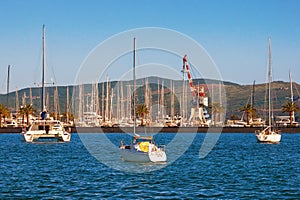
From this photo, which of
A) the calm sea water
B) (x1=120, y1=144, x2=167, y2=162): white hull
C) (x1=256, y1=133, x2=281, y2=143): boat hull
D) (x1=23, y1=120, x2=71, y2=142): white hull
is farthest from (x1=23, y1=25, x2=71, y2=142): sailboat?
(x1=120, y1=144, x2=167, y2=162): white hull

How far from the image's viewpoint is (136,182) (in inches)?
1763

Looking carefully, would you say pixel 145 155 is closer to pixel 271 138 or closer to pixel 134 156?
pixel 134 156

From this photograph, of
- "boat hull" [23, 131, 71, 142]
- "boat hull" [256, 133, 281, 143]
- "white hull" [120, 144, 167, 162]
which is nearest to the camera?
"white hull" [120, 144, 167, 162]

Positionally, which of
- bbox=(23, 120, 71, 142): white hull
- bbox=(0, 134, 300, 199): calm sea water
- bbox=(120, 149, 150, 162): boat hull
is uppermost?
bbox=(23, 120, 71, 142): white hull


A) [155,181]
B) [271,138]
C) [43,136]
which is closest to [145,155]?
[155,181]

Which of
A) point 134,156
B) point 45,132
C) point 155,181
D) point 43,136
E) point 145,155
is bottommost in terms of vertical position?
point 155,181

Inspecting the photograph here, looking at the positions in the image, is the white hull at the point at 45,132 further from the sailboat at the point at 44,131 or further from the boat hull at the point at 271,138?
the boat hull at the point at 271,138

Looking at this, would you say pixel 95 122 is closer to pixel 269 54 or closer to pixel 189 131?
pixel 189 131

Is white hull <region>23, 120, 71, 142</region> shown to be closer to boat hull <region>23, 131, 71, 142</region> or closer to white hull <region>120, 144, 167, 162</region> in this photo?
boat hull <region>23, 131, 71, 142</region>

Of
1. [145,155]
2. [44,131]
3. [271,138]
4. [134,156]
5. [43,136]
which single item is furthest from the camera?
[271,138]

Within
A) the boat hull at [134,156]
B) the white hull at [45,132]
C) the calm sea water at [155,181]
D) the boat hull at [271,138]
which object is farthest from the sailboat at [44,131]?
the boat hull at [134,156]

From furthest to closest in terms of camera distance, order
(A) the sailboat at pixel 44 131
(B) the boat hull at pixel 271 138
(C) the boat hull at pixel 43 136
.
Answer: (B) the boat hull at pixel 271 138
(A) the sailboat at pixel 44 131
(C) the boat hull at pixel 43 136

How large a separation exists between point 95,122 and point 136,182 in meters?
151

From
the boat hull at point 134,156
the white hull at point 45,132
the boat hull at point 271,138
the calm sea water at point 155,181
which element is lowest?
the calm sea water at point 155,181
